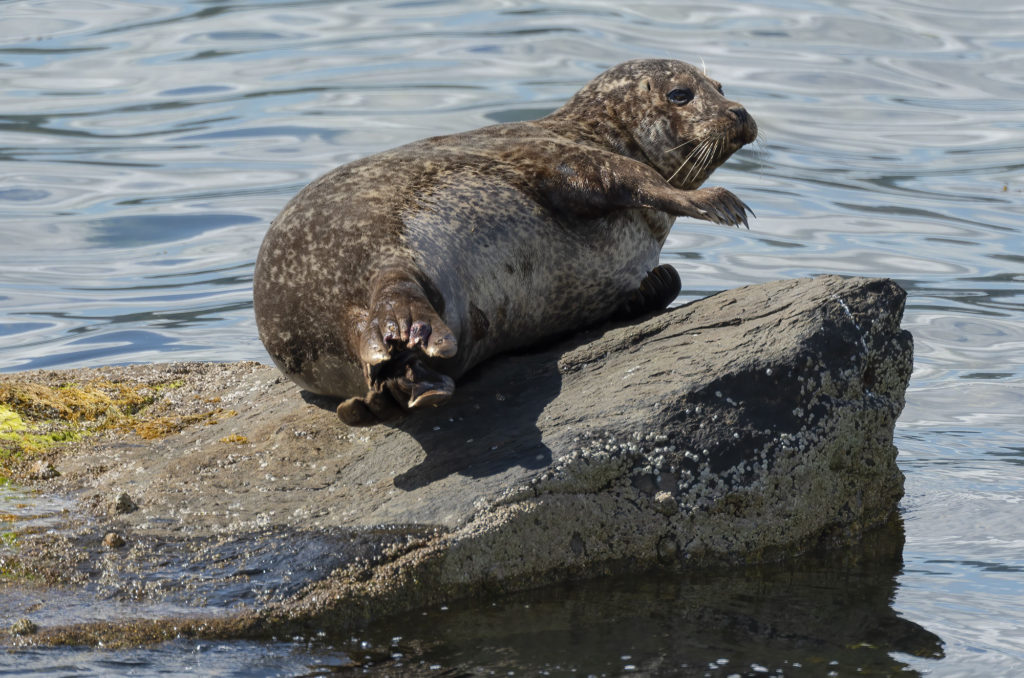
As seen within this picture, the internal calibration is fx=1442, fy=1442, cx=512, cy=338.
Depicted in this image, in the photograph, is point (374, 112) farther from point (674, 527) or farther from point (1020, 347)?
point (674, 527)

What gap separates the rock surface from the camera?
15.0ft

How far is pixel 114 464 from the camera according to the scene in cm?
562

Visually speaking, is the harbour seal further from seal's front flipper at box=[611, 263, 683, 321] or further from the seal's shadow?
the seal's shadow

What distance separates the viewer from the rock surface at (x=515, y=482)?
15.0 feet

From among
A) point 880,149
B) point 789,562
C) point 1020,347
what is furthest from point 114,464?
point 880,149

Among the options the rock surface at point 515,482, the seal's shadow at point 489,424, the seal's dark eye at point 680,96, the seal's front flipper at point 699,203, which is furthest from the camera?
the seal's dark eye at point 680,96

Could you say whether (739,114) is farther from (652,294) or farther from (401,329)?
(401,329)

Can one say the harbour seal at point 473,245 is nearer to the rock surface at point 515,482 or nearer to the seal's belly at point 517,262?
the seal's belly at point 517,262

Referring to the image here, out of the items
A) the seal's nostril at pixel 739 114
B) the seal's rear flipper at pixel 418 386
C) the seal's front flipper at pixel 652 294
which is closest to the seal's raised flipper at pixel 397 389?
the seal's rear flipper at pixel 418 386

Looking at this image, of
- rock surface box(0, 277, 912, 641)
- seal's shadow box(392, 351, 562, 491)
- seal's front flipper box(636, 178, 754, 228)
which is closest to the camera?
rock surface box(0, 277, 912, 641)

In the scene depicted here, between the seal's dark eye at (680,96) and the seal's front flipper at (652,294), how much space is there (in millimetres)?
937

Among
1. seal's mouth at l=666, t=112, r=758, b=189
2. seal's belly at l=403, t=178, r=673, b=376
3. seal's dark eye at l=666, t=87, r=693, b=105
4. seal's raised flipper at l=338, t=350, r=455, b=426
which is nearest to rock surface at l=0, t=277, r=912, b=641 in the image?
seal's belly at l=403, t=178, r=673, b=376

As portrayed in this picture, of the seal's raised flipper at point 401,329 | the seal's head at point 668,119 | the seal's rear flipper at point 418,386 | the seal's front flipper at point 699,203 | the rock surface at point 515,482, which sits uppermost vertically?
the seal's head at point 668,119

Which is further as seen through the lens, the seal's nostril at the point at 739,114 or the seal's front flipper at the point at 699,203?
the seal's nostril at the point at 739,114
